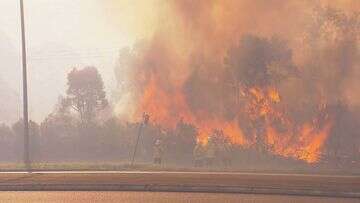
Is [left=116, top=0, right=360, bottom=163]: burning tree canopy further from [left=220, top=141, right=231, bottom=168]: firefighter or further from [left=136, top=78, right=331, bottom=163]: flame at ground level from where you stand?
[left=220, top=141, right=231, bottom=168]: firefighter

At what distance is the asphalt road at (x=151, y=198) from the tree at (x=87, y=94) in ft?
39.7

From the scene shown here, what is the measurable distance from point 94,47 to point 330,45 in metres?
10.7

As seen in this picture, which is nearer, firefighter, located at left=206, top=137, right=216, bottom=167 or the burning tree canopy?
the burning tree canopy

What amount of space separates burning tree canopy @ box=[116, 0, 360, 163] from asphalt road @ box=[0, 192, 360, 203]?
399 inches

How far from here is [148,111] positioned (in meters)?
22.5

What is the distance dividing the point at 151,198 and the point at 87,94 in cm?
1434

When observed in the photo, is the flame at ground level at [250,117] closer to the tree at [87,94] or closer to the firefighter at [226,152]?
the firefighter at [226,152]

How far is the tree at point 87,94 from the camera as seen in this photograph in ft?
77.9

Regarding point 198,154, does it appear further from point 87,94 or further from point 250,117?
point 87,94

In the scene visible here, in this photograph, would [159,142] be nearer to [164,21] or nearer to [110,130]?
[110,130]

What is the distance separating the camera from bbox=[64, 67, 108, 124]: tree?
23734 mm

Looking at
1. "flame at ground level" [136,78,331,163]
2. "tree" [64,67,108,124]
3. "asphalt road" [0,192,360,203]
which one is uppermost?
"tree" [64,67,108,124]

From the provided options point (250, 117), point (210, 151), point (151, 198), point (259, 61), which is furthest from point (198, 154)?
point (151, 198)

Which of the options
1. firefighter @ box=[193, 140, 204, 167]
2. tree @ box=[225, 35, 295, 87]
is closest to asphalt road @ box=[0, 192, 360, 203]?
firefighter @ box=[193, 140, 204, 167]
